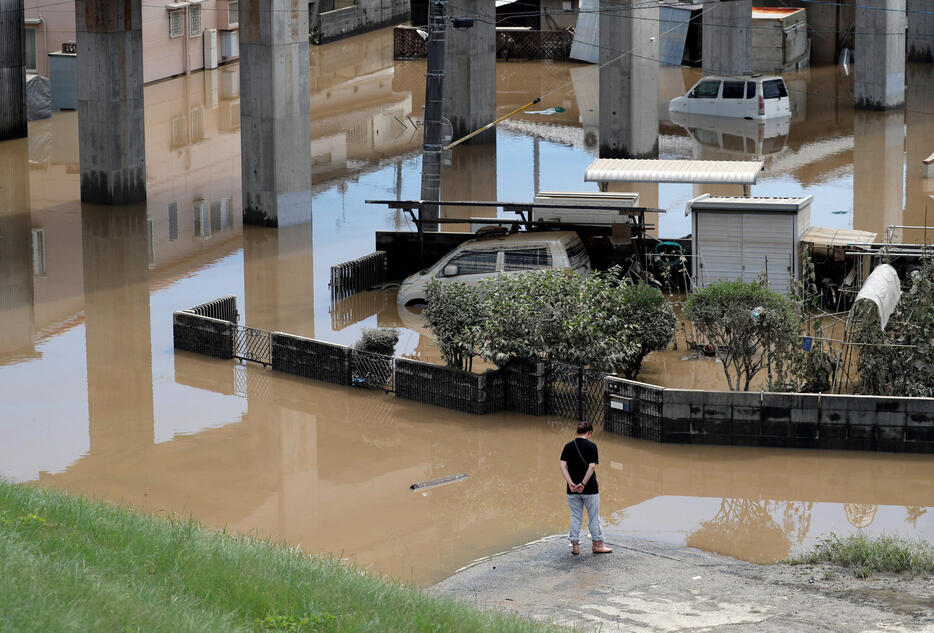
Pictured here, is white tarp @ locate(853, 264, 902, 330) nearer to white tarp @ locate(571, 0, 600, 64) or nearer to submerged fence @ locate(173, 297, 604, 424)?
submerged fence @ locate(173, 297, 604, 424)

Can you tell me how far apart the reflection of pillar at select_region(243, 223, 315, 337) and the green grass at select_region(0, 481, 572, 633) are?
10.7 m

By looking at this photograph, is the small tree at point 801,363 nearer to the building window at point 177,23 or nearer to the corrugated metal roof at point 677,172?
the corrugated metal roof at point 677,172

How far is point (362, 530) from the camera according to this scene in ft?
46.2

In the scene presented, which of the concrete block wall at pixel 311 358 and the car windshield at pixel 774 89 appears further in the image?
the car windshield at pixel 774 89

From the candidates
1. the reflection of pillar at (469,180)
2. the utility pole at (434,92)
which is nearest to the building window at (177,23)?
the reflection of pillar at (469,180)

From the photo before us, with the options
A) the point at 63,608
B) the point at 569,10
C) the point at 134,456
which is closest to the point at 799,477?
the point at 134,456

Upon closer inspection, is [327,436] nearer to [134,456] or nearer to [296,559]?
[134,456]

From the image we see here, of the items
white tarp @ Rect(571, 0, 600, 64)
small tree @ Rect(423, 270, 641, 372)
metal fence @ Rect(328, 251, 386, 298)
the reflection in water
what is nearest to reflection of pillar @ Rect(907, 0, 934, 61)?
white tarp @ Rect(571, 0, 600, 64)

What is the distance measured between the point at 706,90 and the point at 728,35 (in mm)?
1873

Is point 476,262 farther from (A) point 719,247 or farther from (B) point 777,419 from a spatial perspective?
(B) point 777,419

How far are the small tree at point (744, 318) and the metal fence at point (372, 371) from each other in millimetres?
3968

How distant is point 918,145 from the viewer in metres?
37.1

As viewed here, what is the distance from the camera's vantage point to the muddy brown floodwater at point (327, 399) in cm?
1448

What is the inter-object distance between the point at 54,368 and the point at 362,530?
25.4ft
